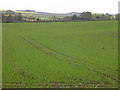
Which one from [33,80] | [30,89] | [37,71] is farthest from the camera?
[37,71]

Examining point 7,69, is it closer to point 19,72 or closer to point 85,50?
point 19,72

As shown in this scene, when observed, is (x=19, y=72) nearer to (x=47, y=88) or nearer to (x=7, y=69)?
(x=7, y=69)

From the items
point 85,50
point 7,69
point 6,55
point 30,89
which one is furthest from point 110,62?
point 6,55

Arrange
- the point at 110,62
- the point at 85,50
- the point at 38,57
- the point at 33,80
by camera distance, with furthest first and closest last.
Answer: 1. the point at 85,50
2. the point at 38,57
3. the point at 110,62
4. the point at 33,80

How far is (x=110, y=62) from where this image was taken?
11141mm

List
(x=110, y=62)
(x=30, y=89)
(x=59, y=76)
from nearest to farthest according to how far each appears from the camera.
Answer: (x=30, y=89), (x=59, y=76), (x=110, y=62)

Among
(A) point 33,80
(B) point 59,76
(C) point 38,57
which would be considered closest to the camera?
(A) point 33,80

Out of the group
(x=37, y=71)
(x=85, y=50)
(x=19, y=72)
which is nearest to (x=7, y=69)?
(x=19, y=72)

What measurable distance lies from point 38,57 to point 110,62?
23.0 feet

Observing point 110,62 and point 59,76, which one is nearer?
point 59,76

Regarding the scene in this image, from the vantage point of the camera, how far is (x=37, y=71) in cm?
969

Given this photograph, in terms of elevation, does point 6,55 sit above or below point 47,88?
above

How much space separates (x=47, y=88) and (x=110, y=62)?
21.5 ft

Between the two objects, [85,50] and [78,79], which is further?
[85,50]
